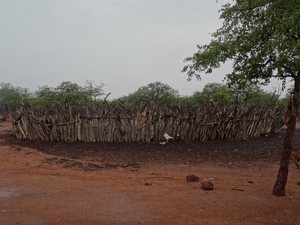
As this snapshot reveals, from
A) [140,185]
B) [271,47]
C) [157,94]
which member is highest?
[157,94]

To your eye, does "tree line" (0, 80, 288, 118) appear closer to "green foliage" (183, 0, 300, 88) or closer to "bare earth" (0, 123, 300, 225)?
"bare earth" (0, 123, 300, 225)

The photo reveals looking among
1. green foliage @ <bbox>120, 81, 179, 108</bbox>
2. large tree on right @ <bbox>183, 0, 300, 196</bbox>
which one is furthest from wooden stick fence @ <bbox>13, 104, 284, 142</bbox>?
green foliage @ <bbox>120, 81, 179, 108</bbox>

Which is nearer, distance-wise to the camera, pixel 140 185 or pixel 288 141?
pixel 288 141

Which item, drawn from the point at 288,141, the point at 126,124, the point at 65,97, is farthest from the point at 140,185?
the point at 65,97

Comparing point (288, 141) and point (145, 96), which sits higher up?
point (145, 96)

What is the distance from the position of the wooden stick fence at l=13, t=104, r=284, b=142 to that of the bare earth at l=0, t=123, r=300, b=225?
1.61 ft

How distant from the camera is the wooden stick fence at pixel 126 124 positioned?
9.93 meters

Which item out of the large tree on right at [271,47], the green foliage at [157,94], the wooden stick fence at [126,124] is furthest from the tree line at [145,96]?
the large tree on right at [271,47]

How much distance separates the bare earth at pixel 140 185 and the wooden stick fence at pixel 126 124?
1.61 feet

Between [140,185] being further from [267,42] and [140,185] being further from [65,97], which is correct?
[65,97]

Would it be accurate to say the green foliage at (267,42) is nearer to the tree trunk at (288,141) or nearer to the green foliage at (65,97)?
the tree trunk at (288,141)

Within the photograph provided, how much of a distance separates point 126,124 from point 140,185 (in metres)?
4.87

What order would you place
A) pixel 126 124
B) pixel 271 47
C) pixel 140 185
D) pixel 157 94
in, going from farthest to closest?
pixel 157 94 < pixel 126 124 < pixel 140 185 < pixel 271 47

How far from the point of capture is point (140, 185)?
5242mm
